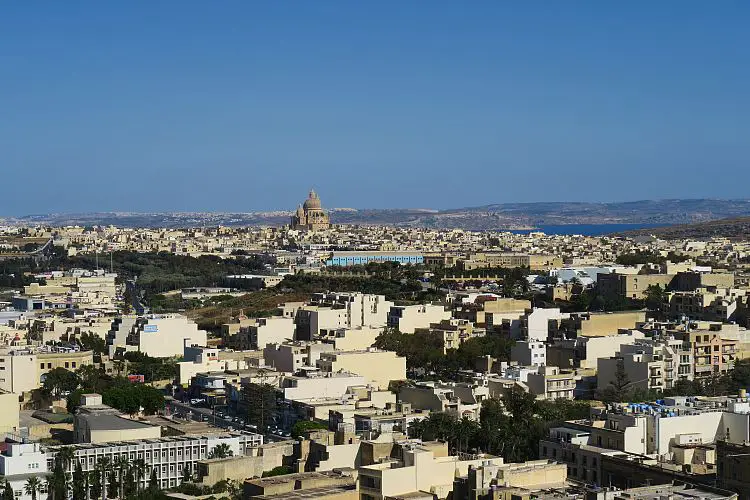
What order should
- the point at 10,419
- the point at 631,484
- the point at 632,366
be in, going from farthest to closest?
the point at 632,366
the point at 10,419
the point at 631,484

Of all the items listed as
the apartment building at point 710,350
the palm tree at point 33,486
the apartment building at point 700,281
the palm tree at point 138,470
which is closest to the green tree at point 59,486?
the palm tree at point 33,486

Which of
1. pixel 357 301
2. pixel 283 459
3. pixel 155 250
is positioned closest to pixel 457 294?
pixel 357 301

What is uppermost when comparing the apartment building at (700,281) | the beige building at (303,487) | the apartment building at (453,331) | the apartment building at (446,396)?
the apartment building at (700,281)

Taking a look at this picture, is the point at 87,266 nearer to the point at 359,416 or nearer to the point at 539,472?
the point at 359,416

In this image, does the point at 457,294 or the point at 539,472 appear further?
the point at 457,294

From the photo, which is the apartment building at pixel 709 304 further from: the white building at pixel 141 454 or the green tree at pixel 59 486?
the green tree at pixel 59 486

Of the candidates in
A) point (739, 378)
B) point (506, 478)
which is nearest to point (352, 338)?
point (739, 378)

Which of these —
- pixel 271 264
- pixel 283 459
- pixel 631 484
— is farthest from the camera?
pixel 271 264

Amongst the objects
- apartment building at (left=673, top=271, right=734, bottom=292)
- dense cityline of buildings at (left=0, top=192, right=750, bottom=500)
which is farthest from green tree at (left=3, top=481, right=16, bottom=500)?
apartment building at (left=673, top=271, right=734, bottom=292)
